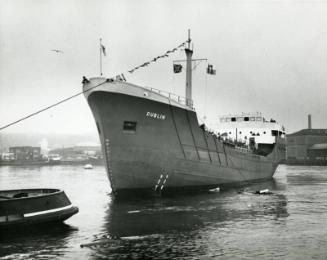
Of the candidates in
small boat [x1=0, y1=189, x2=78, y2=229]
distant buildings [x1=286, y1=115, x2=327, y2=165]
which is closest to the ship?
small boat [x1=0, y1=189, x2=78, y2=229]

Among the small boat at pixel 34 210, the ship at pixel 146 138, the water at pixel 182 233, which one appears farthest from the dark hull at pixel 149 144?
the small boat at pixel 34 210

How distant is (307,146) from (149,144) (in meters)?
80.7

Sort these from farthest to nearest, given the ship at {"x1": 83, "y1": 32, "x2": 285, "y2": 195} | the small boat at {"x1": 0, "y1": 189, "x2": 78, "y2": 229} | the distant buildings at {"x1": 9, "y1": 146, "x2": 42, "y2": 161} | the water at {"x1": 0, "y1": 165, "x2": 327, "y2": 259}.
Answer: the distant buildings at {"x1": 9, "y1": 146, "x2": 42, "y2": 161} < the ship at {"x1": 83, "y1": 32, "x2": 285, "y2": 195} < the small boat at {"x1": 0, "y1": 189, "x2": 78, "y2": 229} < the water at {"x1": 0, "y1": 165, "x2": 327, "y2": 259}

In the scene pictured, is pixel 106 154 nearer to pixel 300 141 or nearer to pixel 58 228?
pixel 58 228

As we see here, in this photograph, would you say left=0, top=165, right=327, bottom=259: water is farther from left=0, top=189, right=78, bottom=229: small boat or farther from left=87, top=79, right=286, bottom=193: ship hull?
left=87, top=79, right=286, bottom=193: ship hull

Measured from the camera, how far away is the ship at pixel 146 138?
1823 centimetres

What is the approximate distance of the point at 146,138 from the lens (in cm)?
1912

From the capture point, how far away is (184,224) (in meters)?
12.5

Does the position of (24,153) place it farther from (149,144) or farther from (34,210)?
(34,210)

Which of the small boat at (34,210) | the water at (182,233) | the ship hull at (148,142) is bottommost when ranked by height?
the water at (182,233)

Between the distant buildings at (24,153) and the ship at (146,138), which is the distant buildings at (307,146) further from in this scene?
the ship at (146,138)

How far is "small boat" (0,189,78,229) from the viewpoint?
10.9 metres

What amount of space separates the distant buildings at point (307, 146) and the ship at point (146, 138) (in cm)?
6972

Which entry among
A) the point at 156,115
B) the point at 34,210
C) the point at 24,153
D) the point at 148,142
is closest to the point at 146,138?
the point at 148,142
